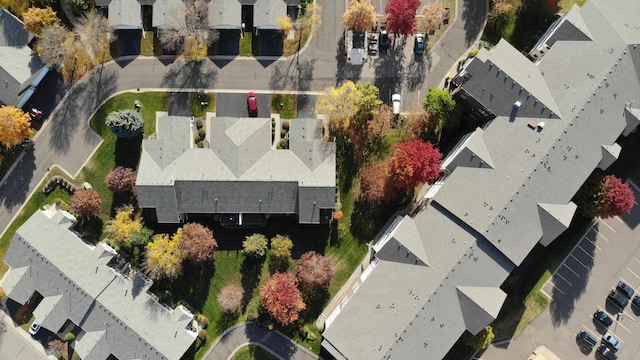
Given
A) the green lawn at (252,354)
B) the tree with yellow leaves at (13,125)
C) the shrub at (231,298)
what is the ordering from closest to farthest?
the tree with yellow leaves at (13,125) < the shrub at (231,298) < the green lawn at (252,354)

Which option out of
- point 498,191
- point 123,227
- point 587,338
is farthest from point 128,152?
point 587,338

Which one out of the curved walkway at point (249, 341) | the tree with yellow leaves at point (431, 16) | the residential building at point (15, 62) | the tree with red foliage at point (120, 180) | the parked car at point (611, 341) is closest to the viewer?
the tree with red foliage at point (120, 180)

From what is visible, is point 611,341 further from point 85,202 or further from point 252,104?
point 85,202

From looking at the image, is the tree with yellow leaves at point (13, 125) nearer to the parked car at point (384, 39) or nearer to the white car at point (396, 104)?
the parked car at point (384, 39)

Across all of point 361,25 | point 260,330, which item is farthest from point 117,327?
point 361,25

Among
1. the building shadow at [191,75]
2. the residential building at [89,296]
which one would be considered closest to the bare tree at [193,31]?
the building shadow at [191,75]

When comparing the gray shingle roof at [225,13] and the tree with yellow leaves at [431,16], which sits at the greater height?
the tree with yellow leaves at [431,16]
